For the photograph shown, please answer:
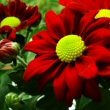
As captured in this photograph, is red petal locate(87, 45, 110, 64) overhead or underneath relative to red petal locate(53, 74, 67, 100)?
overhead

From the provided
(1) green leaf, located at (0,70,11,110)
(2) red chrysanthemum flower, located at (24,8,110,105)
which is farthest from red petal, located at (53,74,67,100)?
(1) green leaf, located at (0,70,11,110)

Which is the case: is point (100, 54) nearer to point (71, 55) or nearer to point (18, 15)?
point (71, 55)

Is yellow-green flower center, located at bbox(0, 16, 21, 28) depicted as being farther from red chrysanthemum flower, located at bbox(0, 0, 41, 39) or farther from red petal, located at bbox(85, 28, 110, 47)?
red petal, located at bbox(85, 28, 110, 47)

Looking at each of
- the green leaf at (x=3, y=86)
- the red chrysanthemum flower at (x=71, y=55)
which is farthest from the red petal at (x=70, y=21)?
the green leaf at (x=3, y=86)

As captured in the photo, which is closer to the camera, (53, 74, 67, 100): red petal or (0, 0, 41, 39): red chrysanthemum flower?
(53, 74, 67, 100): red petal

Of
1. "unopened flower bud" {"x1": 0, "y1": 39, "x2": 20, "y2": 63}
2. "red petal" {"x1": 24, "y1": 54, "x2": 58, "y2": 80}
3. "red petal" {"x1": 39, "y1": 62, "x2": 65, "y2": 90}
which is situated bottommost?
"red petal" {"x1": 39, "y1": 62, "x2": 65, "y2": 90}

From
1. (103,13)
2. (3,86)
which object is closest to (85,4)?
(103,13)

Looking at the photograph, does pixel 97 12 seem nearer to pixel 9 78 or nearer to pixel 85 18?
pixel 85 18

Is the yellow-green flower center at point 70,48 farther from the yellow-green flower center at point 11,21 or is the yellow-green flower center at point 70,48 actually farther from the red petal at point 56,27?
the yellow-green flower center at point 11,21
